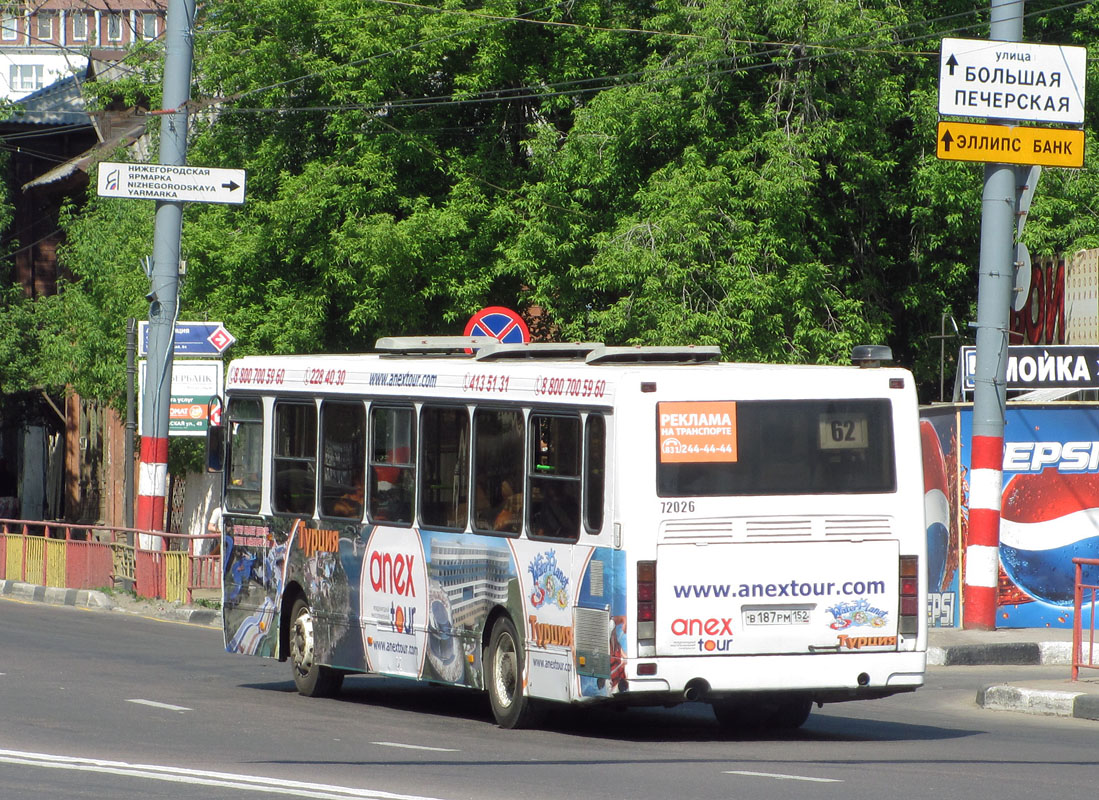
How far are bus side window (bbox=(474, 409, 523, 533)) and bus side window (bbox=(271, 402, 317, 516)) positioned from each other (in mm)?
2246

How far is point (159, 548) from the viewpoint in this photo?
2330 centimetres

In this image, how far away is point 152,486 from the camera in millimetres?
22469

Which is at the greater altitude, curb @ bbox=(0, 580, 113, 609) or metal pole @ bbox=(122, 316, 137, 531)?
metal pole @ bbox=(122, 316, 137, 531)

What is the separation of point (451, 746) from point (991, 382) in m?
8.72

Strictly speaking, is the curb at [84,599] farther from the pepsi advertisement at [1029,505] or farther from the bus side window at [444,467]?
the bus side window at [444,467]

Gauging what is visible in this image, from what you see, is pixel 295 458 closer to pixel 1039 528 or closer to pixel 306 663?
pixel 306 663

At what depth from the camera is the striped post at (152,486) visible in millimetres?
22172

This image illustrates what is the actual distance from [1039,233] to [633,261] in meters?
5.65

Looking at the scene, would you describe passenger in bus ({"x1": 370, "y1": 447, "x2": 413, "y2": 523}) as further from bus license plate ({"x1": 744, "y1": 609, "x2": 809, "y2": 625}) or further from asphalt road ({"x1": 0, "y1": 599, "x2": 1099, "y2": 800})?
bus license plate ({"x1": 744, "y1": 609, "x2": 809, "y2": 625})

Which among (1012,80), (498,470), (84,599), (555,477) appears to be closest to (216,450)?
(498,470)

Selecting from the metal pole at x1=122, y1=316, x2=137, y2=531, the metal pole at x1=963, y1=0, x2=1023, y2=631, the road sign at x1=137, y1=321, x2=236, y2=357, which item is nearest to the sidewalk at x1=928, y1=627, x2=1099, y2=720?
the metal pole at x1=963, y1=0, x2=1023, y2=631

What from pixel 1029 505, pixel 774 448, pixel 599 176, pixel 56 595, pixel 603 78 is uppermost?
pixel 603 78

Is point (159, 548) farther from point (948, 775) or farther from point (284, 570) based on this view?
point (948, 775)

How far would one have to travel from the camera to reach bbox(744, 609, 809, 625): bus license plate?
11.2m
